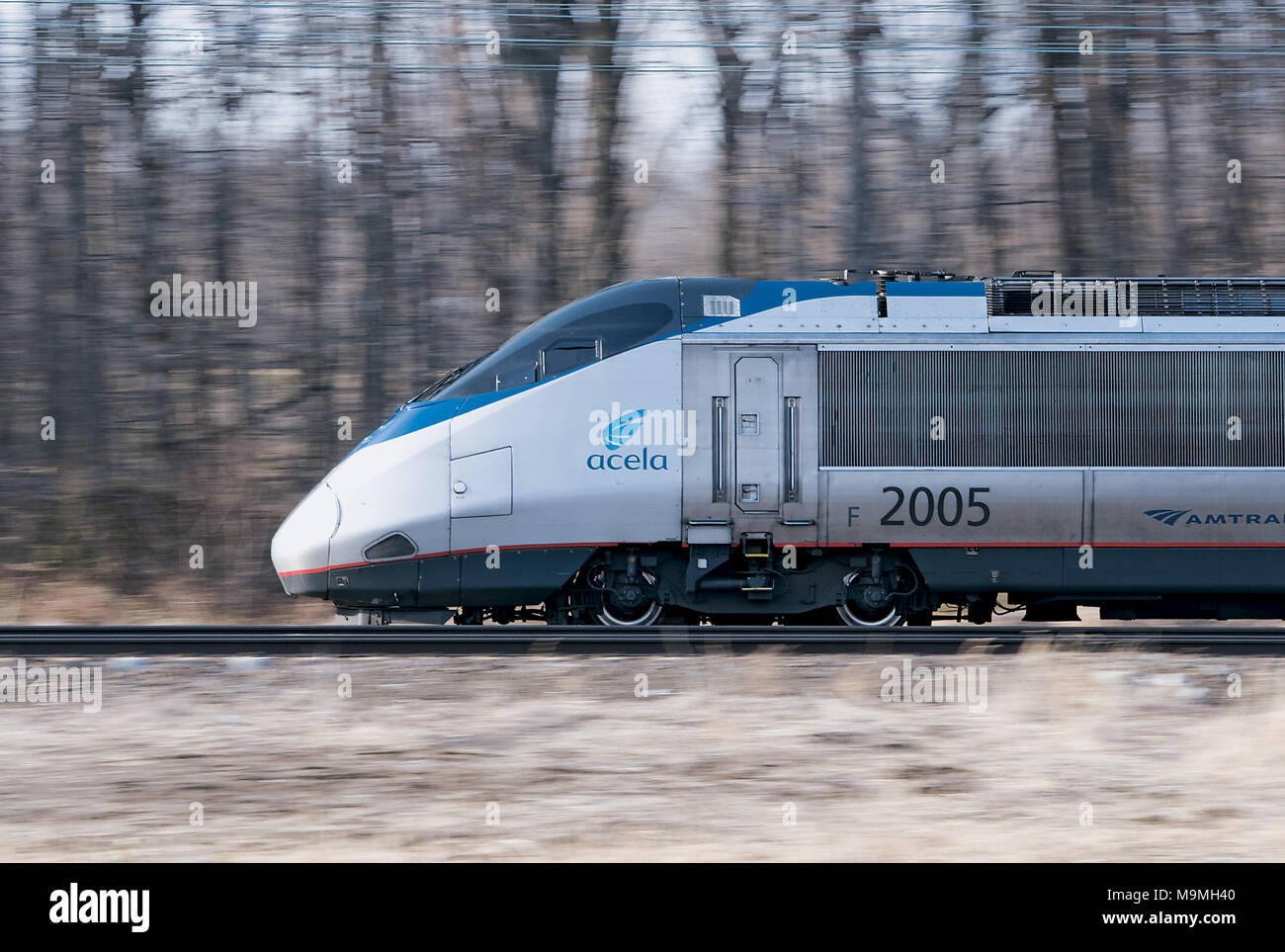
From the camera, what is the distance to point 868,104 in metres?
18.3

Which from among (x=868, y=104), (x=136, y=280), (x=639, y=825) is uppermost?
(x=868, y=104)

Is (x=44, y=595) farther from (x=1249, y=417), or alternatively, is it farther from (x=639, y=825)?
(x=1249, y=417)

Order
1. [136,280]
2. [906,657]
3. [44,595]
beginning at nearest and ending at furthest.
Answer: [906,657], [44,595], [136,280]

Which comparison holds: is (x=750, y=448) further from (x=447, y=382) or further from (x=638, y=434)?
(x=447, y=382)

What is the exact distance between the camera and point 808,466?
11430 millimetres

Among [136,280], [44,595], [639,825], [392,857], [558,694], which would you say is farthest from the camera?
[136,280]

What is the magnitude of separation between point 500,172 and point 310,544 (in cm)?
837

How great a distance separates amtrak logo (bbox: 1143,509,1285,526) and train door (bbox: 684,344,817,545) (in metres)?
3.01

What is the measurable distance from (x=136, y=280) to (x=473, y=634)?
9.53 meters

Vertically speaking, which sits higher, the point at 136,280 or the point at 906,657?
the point at 136,280

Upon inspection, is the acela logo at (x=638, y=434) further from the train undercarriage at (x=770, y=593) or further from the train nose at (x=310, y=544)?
the train nose at (x=310, y=544)

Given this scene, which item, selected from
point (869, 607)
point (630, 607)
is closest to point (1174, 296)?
point (869, 607)

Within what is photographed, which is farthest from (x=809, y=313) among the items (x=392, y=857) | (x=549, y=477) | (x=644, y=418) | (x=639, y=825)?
(x=392, y=857)

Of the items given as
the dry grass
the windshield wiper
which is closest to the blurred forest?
the windshield wiper
